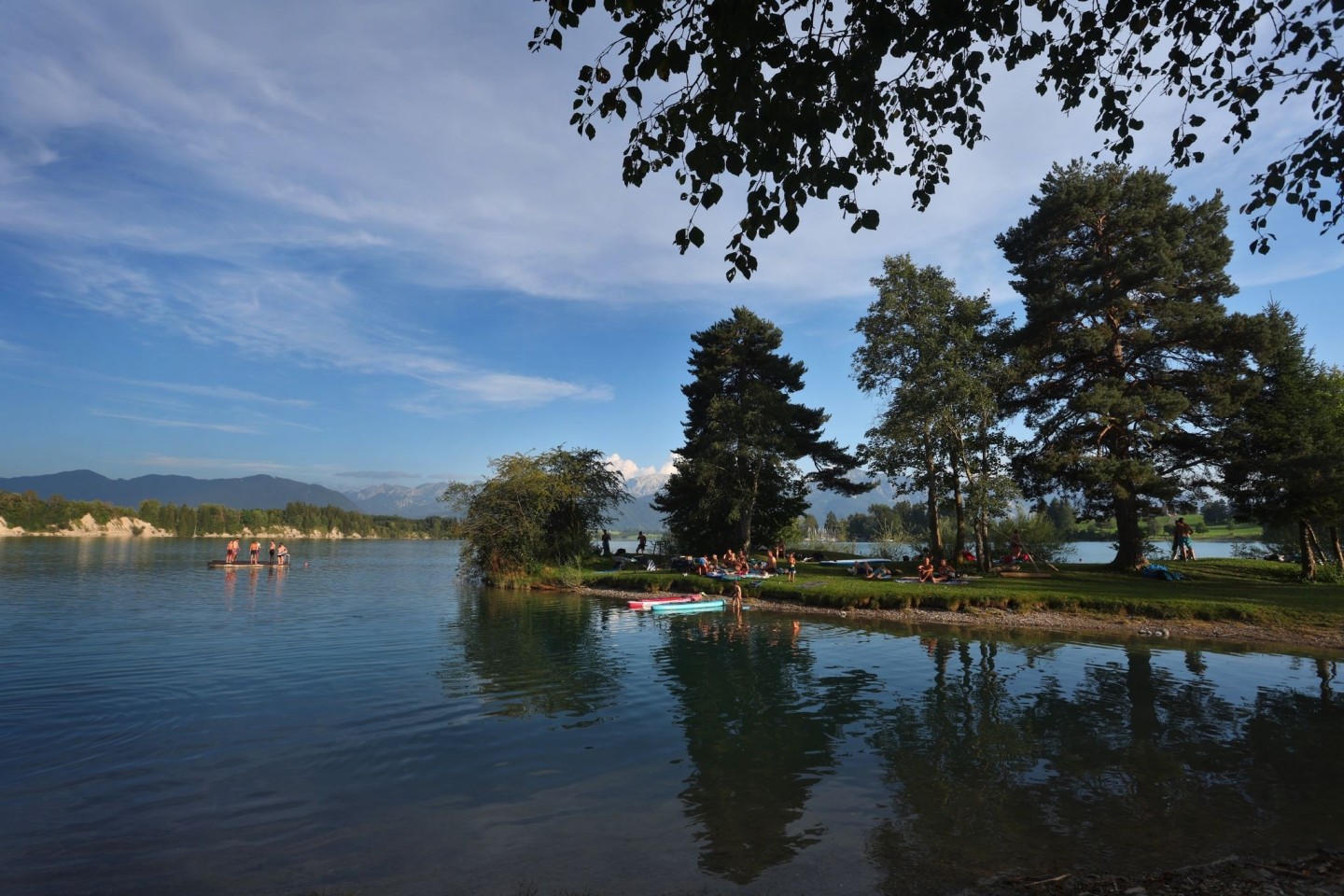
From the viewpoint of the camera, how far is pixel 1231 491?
1193 inches

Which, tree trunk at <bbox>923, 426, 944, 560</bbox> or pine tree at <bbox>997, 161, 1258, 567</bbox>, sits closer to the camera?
pine tree at <bbox>997, 161, 1258, 567</bbox>

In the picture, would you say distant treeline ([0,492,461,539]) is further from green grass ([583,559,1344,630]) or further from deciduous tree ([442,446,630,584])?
green grass ([583,559,1344,630])

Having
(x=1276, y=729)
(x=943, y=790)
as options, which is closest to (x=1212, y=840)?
(x=943, y=790)

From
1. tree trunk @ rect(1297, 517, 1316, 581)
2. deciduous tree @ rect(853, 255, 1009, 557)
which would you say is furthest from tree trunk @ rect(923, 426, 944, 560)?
tree trunk @ rect(1297, 517, 1316, 581)

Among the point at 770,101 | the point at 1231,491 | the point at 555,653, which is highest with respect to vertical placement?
the point at 770,101

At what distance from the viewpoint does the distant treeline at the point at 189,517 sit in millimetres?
129000

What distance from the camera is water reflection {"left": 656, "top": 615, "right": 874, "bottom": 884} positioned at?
25.9ft

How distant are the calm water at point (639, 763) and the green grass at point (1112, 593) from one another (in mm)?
3597

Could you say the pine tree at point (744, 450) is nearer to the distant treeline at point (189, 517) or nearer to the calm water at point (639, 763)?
the calm water at point (639, 763)

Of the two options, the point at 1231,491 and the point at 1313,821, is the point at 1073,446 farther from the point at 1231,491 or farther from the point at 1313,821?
the point at 1313,821

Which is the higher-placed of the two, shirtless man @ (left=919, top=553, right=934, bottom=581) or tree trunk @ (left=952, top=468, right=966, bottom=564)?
tree trunk @ (left=952, top=468, right=966, bottom=564)

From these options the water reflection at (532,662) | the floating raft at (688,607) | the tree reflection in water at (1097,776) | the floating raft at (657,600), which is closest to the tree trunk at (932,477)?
the floating raft at (688,607)

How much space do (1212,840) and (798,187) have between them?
8.44m

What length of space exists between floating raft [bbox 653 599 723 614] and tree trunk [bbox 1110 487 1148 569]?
19.5m
